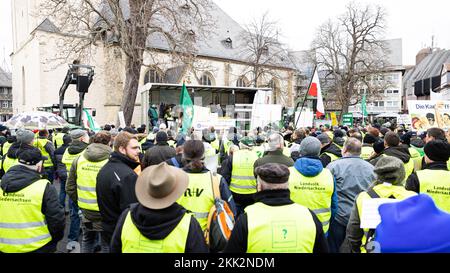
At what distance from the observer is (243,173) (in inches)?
224

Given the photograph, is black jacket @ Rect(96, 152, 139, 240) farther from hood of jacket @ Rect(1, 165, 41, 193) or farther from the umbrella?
the umbrella

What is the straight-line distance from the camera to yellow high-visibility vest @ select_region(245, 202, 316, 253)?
2.54m

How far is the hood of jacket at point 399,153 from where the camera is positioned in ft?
18.6

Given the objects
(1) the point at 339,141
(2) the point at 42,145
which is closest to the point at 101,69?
(2) the point at 42,145

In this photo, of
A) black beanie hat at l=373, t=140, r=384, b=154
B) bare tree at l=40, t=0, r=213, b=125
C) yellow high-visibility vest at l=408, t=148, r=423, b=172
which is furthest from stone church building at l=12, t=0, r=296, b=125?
black beanie hat at l=373, t=140, r=384, b=154

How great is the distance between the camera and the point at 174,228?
248cm

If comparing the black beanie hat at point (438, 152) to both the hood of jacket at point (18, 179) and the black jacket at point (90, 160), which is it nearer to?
the black jacket at point (90, 160)

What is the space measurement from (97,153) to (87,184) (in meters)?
0.41

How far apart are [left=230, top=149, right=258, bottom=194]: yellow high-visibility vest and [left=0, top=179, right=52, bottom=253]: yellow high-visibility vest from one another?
2788mm

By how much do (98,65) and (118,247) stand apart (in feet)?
111

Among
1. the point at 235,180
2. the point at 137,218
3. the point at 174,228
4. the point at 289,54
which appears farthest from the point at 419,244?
the point at 289,54

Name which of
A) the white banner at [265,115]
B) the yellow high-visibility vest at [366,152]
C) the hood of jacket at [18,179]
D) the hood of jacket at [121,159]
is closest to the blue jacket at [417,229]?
the hood of jacket at [121,159]

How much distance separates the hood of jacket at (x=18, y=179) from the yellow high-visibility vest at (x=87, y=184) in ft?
3.15
